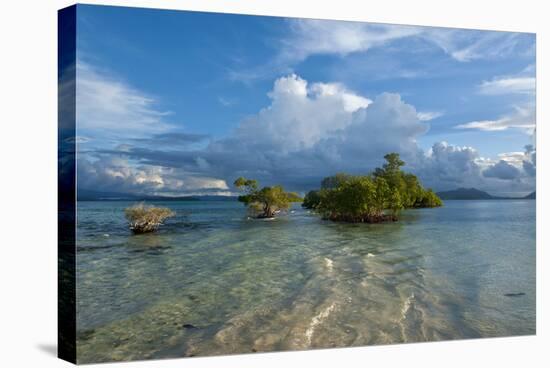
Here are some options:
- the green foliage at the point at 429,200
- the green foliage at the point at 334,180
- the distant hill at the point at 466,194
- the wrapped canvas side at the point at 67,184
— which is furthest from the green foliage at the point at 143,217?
the distant hill at the point at 466,194

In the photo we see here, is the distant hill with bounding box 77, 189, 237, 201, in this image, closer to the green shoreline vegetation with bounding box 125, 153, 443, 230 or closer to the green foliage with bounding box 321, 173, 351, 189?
the green shoreline vegetation with bounding box 125, 153, 443, 230

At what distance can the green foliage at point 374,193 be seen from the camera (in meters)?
8.22

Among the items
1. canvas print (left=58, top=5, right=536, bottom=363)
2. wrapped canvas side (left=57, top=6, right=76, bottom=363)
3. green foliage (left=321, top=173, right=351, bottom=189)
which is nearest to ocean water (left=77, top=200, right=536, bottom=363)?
canvas print (left=58, top=5, right=536, bottom=363)

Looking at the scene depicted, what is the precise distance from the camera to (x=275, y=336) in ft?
22.7

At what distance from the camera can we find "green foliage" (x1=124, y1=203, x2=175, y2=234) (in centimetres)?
723

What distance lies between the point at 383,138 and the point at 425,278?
2053 mm

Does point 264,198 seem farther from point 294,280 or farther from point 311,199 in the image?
point 294,280

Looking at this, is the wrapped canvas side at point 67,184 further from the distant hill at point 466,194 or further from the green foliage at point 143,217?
the distant hill at point 466,194

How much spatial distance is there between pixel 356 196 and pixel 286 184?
1202 millimetres

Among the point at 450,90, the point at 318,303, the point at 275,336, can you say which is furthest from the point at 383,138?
the point at 275,336

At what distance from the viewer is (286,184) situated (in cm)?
804

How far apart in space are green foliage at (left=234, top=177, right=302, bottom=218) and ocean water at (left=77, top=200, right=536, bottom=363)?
0.15m

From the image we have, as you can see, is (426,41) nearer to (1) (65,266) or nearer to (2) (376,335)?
(2) (376,335)

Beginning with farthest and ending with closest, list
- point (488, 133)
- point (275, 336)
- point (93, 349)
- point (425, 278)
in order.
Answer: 1. point (488, 133)
2. point (425, 278)
3. point (275, 336)
4. point (93, 349)
